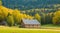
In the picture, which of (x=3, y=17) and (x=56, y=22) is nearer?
(x=3, y=17)

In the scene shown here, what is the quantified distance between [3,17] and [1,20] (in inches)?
91.3

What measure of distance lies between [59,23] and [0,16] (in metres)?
32.4

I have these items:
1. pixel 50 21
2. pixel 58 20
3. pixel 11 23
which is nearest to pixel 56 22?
pixel 58 20

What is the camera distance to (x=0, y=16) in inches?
3223

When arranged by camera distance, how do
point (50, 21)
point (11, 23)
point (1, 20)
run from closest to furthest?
point (11, 23) < point (1, 20) < point (50, 21)

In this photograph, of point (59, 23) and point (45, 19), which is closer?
point (59, 23)

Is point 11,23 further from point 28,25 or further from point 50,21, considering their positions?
point 50,21

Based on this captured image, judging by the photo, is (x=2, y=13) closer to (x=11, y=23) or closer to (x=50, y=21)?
(x=11, y=23)

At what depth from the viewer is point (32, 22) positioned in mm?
80500

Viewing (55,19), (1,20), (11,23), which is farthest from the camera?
(55,19)

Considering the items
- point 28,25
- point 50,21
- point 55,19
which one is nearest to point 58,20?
point 55,19

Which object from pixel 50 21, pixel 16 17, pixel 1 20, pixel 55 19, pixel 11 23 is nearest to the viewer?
pixel 11 23

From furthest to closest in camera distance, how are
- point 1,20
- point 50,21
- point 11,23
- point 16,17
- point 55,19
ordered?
point 50,21 → point 55,19 → point 16,17 → point 1,20 → point 11,23

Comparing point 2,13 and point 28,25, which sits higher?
point 2,13
